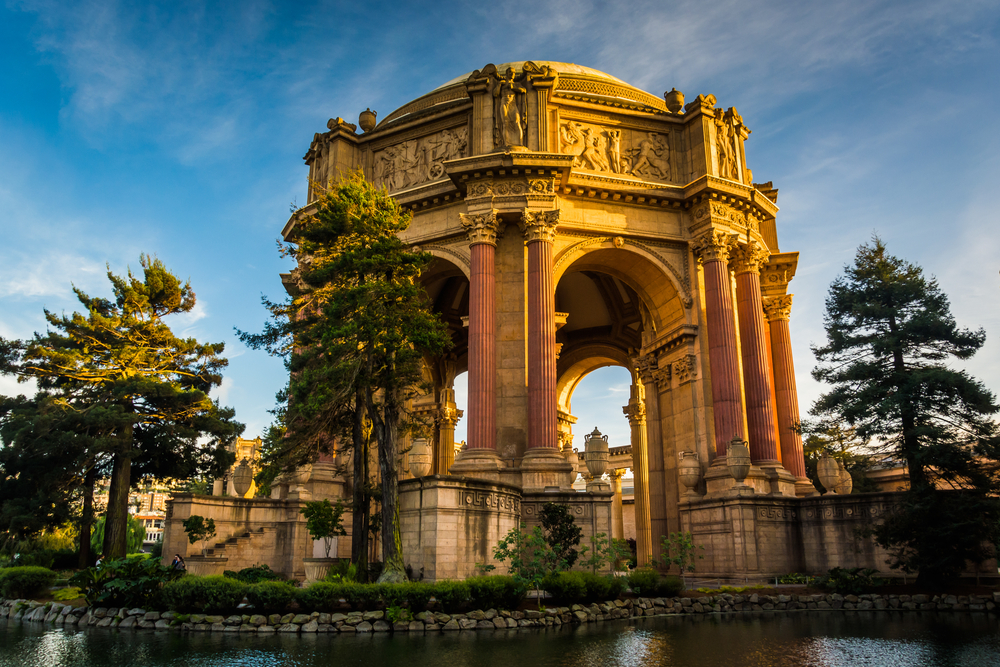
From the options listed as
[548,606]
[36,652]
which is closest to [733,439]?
[548,606]

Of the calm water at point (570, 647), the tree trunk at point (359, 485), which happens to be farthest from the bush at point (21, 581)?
the tree trunk at point (359, 485)

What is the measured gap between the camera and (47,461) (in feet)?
84.0

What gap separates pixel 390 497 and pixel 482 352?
8.68 m

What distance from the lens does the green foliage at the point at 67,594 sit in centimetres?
1802

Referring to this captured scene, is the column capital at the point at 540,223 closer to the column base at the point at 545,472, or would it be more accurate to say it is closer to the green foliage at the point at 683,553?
the column base at the point at 545,472

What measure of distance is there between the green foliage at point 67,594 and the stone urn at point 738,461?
20026 mm

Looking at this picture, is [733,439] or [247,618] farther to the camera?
[733,439]

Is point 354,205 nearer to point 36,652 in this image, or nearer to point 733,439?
point 36,652

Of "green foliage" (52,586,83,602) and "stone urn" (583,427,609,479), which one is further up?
"stone urn" (583,427,609,479)

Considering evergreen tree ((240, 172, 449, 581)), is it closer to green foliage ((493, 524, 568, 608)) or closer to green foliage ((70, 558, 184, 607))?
green foliage ((493, 524, 568, 608))

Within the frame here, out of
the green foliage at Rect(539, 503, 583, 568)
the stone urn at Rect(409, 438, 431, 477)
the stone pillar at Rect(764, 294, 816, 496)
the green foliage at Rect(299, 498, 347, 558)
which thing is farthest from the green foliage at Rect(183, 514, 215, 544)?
the stone pillar at Rect(764, 294, 816, 496)

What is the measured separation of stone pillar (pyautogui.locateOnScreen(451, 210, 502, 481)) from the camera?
24.1 meters

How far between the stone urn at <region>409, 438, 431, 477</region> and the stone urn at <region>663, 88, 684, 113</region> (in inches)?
800

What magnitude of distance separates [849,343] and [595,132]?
43.9 feet
